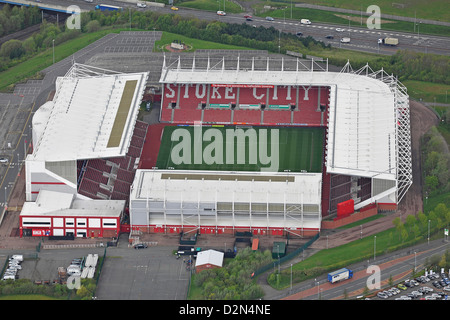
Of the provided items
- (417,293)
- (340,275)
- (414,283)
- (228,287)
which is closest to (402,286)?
(414,283)

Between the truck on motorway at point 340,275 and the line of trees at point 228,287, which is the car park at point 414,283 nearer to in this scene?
the truck on motorway at point 340,275

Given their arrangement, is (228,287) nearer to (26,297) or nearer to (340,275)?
(340,275)

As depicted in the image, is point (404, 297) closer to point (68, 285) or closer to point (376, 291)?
point (376, 291)

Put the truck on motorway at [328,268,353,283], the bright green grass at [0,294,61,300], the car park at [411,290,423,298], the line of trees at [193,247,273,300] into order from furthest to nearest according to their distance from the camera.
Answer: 1. the truck on motorway at [328,268,353,283]
2. the bright green grass at [0,294,61,300]
3. the line of trees at [193,247,273,300]
4. the car park at [411,290,423,298]

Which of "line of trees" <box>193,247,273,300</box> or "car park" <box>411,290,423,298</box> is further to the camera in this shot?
"line of trees" <box>193,247,273,300</box>

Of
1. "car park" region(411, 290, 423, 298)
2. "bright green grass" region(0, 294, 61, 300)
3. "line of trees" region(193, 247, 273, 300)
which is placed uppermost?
"car park" region(411, 290, 423, 298)

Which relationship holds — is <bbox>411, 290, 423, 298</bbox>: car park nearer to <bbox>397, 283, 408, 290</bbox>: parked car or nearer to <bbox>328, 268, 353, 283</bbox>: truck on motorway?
<bbox>397, 283, 408, 290</bbox>: parked car

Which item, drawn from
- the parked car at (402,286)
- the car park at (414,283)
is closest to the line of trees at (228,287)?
the parked car at (402,286)

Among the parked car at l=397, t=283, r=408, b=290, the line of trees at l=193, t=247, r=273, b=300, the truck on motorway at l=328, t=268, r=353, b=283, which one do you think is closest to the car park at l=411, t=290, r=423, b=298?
the parked car at l=397, t=283, r=408, b=290
